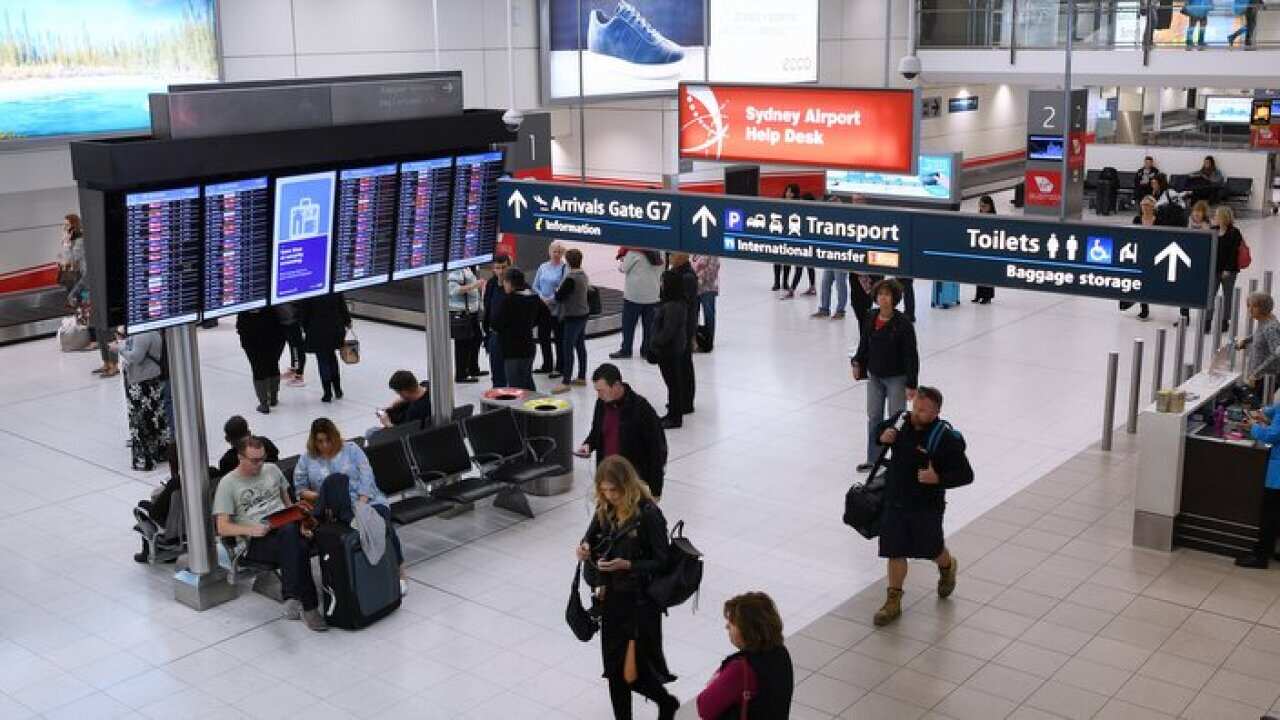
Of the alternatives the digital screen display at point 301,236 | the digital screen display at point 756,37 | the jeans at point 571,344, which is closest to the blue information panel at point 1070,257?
the digital screen display at point 301,236

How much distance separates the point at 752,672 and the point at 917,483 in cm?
321

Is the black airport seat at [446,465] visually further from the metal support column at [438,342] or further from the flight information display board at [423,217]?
the flight information display board at [423,217]

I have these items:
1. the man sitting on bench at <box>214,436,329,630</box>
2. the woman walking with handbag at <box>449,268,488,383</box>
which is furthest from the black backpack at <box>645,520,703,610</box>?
the woman walking with handbag at <box>449,268,488,383</box>

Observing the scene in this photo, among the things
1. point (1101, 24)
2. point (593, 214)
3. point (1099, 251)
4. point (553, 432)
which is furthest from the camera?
point (1101, 24)

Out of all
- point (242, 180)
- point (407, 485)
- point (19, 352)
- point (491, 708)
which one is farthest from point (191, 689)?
point (19, 352)

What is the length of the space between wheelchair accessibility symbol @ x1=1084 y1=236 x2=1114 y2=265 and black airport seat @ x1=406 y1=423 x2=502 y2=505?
15.5ft

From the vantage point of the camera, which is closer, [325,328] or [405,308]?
[325,328]

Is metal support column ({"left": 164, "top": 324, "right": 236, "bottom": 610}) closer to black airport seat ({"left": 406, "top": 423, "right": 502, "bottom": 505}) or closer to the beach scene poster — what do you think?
black airport seat ({"left": 406, "top": 423, "right": 502, "bottom": 505})

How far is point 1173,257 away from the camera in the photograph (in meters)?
7.12

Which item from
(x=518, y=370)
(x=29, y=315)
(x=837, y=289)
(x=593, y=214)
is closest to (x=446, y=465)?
(x=593, y=214)

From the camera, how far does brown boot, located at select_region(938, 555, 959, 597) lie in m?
8.59

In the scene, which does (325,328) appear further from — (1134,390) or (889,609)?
(1134,390)

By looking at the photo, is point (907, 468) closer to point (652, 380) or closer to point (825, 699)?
point (825, 699)

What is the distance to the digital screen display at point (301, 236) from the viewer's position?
919cm
